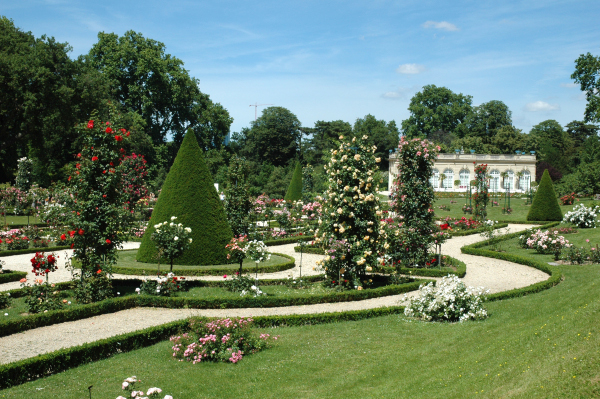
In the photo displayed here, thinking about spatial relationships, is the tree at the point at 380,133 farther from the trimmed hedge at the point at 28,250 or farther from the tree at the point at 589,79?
the trimmed hedge at the point at 28,250

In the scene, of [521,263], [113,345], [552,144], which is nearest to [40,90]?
[113,345]

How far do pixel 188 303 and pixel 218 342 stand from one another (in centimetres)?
380

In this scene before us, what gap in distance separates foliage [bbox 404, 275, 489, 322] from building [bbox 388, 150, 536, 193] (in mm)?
51916

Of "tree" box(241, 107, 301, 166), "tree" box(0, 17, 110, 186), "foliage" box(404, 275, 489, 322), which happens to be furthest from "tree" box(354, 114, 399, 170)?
"foliage" box(404, 275, 489, 322)

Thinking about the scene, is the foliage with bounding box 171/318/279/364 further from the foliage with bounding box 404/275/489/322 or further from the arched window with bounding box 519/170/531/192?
the arched window with bounding box 519/170/531/192

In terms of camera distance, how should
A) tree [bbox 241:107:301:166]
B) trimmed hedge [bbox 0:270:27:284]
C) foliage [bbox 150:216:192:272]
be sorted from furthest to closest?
1. tree [bbox 241:107:301:166]
2. trimmed hedge [bbox 0:270:27:284]
3. foliage [bbox 150:216:192:272]

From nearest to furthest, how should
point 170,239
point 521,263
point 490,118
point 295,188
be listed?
point 170,239
point 521,263
point 295,188
point 490,118

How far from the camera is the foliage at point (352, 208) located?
44.6 feet

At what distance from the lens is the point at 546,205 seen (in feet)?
104

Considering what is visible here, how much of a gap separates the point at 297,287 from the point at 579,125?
92.8 m

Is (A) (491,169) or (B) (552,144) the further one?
(B) (552,144)

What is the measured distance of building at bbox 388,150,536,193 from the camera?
62312mm

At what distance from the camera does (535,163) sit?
6272cm

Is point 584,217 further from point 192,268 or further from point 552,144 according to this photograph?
point 552,144
